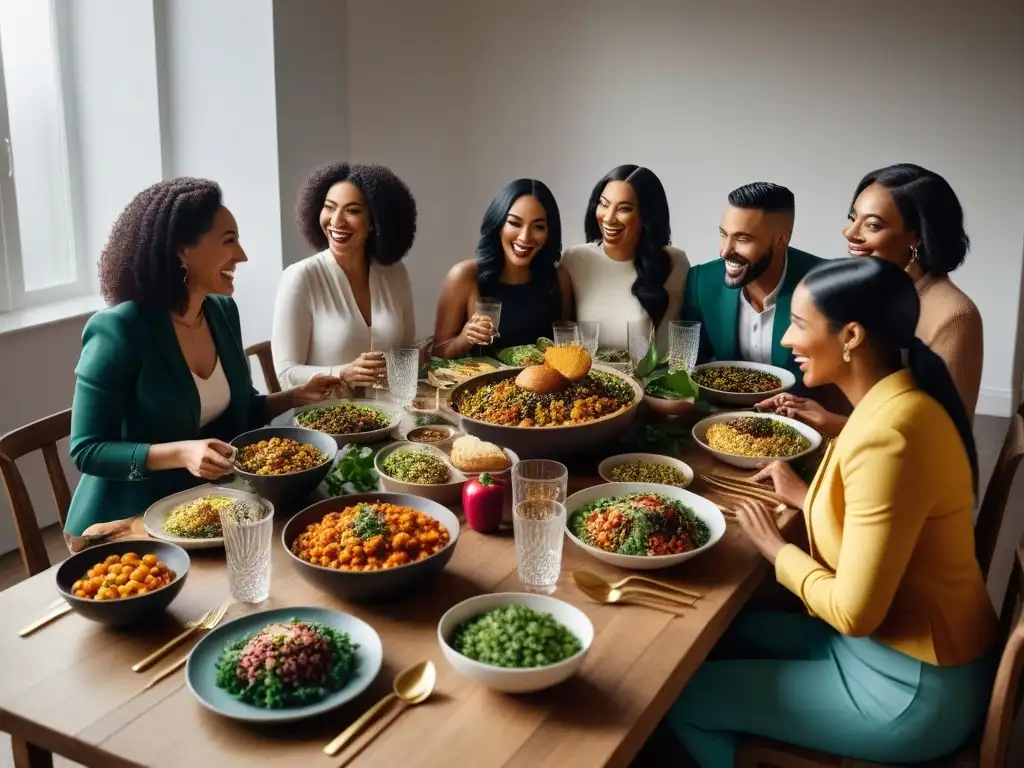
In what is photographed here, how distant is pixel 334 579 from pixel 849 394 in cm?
100

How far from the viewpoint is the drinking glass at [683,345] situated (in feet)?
9.46

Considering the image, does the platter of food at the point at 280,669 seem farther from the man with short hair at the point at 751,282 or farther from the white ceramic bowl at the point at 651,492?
the man with short hair at the point at 751,282

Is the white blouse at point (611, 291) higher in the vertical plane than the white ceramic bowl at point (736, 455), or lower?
higher

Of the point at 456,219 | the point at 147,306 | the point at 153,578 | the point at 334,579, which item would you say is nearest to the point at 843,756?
the point at 334,579

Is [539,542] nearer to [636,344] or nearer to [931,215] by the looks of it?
[636,344]

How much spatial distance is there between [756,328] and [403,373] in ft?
3.92

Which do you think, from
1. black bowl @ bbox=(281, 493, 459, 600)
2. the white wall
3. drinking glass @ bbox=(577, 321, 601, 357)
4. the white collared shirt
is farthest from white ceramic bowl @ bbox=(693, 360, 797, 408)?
the white wall

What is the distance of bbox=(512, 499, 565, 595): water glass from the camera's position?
177 centimetres

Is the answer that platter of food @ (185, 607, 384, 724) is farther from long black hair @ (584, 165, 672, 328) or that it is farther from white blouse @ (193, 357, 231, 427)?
long black hair @ (584, 165, 672, 328)

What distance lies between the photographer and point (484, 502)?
2014 millimetres

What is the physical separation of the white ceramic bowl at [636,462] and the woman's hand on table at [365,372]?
0.73 meters

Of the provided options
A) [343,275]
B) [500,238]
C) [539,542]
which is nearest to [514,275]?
[500,238]

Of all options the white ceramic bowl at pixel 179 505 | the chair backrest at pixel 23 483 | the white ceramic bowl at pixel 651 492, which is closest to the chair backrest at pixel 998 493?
the white ceramic bowl at pixel 651 492

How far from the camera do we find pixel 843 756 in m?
1.85
